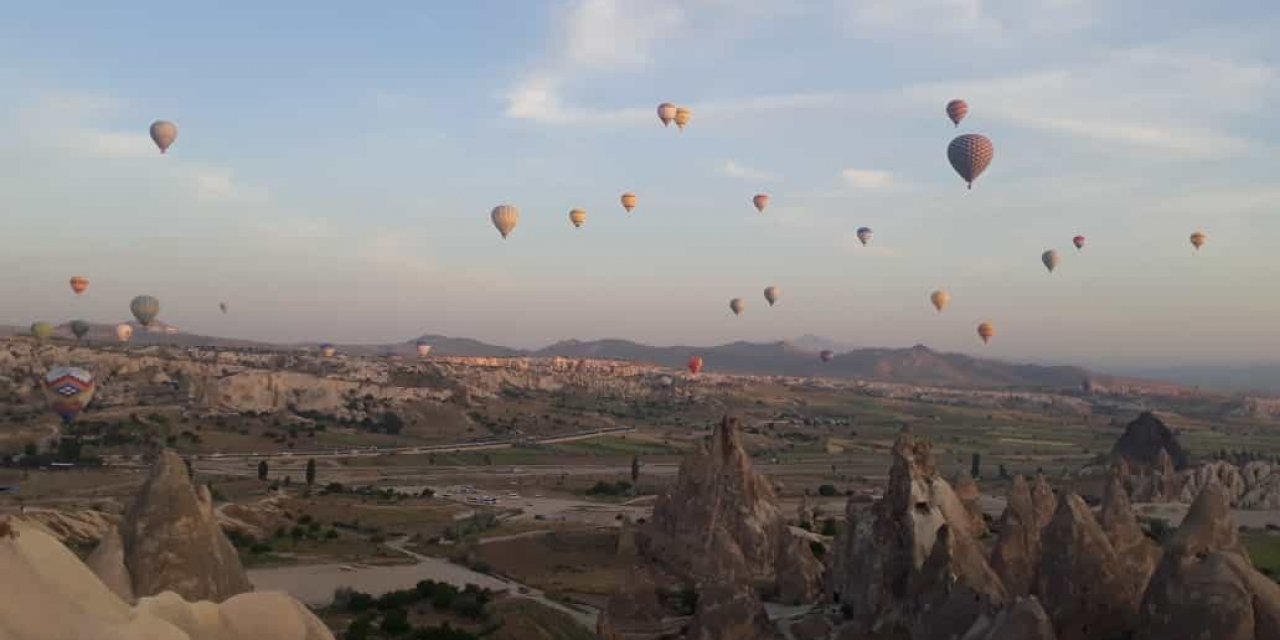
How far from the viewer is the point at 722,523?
4291cm

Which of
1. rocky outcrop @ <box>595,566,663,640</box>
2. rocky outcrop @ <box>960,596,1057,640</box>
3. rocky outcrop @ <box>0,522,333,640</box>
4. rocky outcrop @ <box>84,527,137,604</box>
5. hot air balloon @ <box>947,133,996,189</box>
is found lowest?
rocky outcrop @ <box>595,566,663,640</box>

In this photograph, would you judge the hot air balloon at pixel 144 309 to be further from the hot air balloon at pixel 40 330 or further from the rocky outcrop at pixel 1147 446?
the rocky outcrop at pixel 1147 446

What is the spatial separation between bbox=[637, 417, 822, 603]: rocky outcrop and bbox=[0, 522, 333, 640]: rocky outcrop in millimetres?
32081

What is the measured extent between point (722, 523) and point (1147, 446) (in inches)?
1847

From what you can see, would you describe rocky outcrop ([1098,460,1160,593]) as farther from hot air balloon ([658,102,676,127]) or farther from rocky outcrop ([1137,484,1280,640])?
hot air balloon ([658,102,676,127])

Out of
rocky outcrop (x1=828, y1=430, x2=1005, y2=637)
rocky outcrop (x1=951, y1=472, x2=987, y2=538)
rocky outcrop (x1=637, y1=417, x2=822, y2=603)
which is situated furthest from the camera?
rocky outcrop (x1=637, y1=417, x2=822, y2=603)

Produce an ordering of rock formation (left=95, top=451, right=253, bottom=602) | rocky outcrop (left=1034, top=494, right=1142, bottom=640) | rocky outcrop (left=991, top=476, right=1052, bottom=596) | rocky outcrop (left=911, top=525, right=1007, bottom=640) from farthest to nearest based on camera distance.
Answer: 1. rocky outcrop (left=991, top=476, right=1052, bottom=596)
2. rocky outcrop (left=1034, top=494, right=1142, bottom=640)
3. rocky outcrop (left=911, top=525, right=1007, bottom=640)
4. rock formation (left=95, top=451, right=253, bottom=602)

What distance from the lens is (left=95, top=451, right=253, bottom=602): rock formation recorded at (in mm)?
14445

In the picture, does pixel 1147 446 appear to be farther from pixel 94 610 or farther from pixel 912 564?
pixel 94 610

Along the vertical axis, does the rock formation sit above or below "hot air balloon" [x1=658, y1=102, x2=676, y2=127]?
below

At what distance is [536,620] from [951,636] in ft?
50.8

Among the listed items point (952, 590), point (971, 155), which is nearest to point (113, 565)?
point (952, 590)

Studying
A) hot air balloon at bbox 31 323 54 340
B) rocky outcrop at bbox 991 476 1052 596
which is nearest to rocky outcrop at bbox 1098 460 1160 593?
rocky outcrop at bbox 991 476 1052 596

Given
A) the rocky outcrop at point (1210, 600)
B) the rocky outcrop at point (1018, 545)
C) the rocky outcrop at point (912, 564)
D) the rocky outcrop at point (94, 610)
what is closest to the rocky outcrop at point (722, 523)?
the rocky outcrop at point (912, 564)
